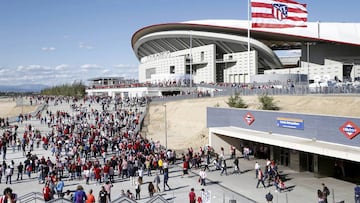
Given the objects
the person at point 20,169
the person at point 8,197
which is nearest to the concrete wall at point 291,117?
the person at point 20,169

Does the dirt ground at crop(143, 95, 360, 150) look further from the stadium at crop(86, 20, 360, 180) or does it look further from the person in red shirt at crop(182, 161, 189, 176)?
the person in red shirt at crop(182, 161, 189, 176)

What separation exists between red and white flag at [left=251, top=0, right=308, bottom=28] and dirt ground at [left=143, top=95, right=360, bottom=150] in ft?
18.8

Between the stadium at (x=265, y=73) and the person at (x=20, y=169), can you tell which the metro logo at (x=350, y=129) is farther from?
the person at (x=20, y=169)

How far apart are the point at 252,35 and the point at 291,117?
43.2 meters

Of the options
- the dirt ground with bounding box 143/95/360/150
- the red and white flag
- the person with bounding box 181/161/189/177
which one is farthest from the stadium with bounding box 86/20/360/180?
the red and white flag

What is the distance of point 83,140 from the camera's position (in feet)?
84.0

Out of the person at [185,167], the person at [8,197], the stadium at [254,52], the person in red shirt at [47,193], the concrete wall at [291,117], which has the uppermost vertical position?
the stadium at [254,52]

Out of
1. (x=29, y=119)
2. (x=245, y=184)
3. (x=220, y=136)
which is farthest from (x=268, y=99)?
(x=29, y=119)

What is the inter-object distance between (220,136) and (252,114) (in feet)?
9.58

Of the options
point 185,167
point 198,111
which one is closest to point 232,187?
point 185,167

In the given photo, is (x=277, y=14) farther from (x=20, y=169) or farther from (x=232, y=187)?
(x=20, y=169)

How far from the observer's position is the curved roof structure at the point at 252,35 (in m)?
58.4

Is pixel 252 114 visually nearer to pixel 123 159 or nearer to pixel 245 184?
pixel 245 184

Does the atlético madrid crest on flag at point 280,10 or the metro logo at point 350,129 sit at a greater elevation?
the atlético madrid crest on flag at point 280,10
